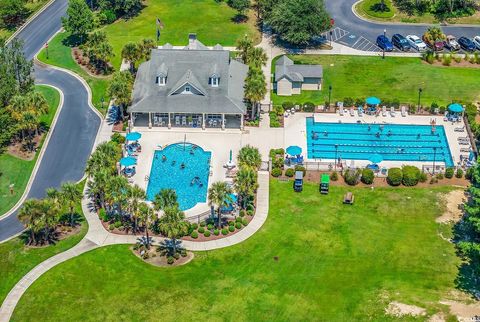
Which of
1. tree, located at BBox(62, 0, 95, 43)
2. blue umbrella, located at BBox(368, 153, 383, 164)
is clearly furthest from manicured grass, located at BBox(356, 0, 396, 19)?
tree, located at BBox(62, 0, 95, 43)

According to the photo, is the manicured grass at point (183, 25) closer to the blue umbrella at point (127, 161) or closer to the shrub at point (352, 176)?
the blue umbrella at point (127, 161)

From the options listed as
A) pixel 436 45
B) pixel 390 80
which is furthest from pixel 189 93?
pixel 436 45

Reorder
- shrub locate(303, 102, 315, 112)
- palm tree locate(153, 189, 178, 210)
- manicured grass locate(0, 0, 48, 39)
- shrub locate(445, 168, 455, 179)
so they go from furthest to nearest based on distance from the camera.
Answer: manicured grass locate(0, 0, 48, 39)
shrub locate(303, 102, 315, 112)
shrub locate(445, 168, 455, 179)
palm tree locate(153, 189, 178, 210)

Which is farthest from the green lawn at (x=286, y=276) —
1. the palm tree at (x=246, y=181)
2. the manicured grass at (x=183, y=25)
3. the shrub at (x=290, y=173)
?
the manicured grass at (x=183, y=25)

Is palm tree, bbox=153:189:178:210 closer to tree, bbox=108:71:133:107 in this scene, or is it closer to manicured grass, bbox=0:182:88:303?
manicured grass, bbox=0:182:88:303

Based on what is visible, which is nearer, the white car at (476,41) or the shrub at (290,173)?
the shrub at (290,173)

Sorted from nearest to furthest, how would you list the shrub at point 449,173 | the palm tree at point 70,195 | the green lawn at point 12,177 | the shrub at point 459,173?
the palm tree at point 70,195
the green lawn at point 12,177
the shrub at point 449,173
the shrub at point 459,173

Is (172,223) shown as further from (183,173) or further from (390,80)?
(390,80)
